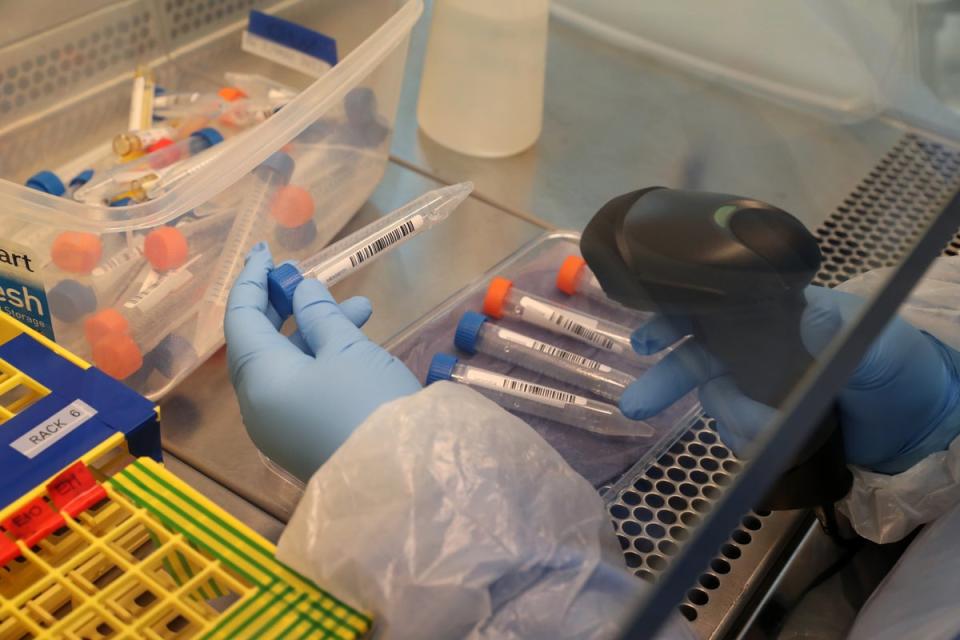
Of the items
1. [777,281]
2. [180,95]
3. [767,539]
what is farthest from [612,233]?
[180,95]

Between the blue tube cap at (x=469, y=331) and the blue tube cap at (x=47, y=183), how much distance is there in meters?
0.46

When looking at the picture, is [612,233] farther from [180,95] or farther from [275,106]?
[180,95]

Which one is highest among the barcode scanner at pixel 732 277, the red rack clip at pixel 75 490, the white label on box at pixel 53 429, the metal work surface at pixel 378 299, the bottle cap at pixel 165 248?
the barcode scanner at pixel 732 277

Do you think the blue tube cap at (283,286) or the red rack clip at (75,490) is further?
the blue tube cap at (283,286)

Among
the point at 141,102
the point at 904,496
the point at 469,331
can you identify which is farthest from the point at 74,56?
the point at 904,496

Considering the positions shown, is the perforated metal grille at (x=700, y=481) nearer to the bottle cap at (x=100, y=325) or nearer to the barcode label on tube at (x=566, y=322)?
the barcode label on tube at (x=566, y=322)

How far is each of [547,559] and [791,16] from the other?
1045 mm

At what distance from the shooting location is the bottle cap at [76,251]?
780 mm

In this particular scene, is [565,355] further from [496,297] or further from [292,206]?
[292,206]

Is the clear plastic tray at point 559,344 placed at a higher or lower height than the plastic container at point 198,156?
lower

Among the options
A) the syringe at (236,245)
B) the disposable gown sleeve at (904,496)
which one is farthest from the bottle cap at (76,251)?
the disposable gown sleeve at (904,496)

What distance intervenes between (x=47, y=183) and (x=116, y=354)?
293mm

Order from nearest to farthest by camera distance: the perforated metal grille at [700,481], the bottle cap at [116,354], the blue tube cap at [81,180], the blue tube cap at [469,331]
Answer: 1. the perforated metal grille at [700,481]
2. the bottle cap at [116,354]
3. the blue tube cap at [469,331]
4. the blue tube cap at [81,180]

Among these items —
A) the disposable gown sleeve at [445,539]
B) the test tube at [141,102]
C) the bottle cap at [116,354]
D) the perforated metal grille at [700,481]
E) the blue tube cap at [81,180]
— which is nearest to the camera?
the disposable gown sleeve at [445,539]
